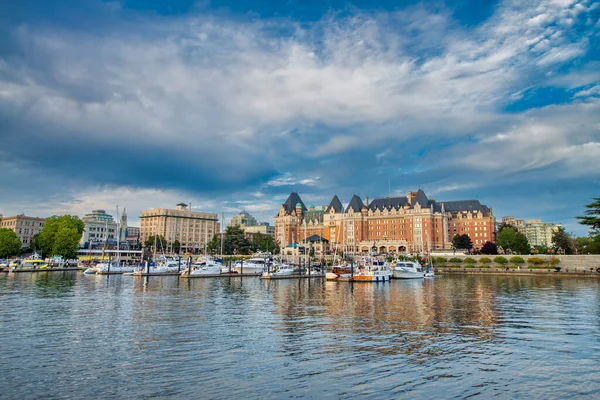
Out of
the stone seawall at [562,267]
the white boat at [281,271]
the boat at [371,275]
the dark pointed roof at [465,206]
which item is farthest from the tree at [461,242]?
the white boat at [281,271]

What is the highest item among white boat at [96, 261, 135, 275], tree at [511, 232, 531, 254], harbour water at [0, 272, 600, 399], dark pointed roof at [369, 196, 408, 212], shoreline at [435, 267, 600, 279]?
dark pointed roof at [369, 196, 408, 212]

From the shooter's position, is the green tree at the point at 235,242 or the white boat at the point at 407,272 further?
the green tree at the point at 235,242

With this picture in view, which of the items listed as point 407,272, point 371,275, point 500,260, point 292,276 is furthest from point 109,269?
point 500,260

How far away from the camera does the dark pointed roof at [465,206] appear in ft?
519

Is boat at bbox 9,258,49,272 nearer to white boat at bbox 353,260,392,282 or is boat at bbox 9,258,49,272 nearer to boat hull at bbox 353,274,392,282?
boat hull at bbox 353,274,392,282

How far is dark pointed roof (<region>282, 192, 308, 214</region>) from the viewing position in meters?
189

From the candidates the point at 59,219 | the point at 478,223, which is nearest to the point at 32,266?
the point at 59,219

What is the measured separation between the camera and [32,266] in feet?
318

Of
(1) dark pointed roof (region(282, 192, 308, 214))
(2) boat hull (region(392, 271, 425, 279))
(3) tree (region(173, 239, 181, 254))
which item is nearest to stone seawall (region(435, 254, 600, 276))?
(2) boat hull (region(392, 271, 425, 279))

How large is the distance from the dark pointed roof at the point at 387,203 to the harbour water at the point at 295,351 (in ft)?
415

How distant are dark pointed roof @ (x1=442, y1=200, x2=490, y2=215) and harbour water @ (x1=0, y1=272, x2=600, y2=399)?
129 metres

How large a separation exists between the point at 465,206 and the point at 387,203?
93.4ft

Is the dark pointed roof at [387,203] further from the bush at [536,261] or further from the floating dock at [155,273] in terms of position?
the floating dock at [155,273]

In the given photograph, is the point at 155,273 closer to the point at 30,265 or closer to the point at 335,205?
the point at 30,265
